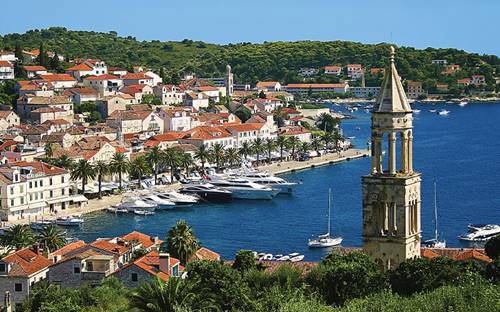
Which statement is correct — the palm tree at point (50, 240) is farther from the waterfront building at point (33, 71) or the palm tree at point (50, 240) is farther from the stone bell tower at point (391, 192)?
the waterfront building at point (33, 71)

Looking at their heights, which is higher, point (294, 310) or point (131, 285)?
point (294, 310)

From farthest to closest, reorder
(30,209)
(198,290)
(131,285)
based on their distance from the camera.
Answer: (30,209), (131,285), (198,290)

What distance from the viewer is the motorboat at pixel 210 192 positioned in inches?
2864

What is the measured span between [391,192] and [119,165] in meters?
51.4

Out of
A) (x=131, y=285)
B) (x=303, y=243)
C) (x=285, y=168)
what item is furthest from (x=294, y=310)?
(x=285, y=168)

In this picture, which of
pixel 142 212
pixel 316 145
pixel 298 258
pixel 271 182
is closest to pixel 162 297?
pixel 298 258

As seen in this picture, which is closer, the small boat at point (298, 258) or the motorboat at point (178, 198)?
the small boat at point (298, 258)

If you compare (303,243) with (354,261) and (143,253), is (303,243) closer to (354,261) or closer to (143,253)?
(143,253)

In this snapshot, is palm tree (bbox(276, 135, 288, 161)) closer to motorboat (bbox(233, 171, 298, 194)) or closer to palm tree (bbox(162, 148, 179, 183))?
motorboat (bbox(233, 171, 298, 194))

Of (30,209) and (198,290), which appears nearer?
(198,290)

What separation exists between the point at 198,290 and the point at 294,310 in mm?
4665

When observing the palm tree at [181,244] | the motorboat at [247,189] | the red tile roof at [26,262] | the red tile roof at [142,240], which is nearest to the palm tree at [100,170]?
the motorboat at [247,189]

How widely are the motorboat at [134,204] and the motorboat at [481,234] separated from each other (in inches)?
814

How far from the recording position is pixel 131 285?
31594 millimetres
